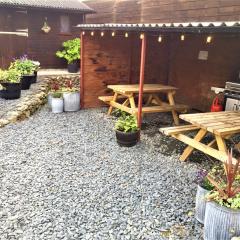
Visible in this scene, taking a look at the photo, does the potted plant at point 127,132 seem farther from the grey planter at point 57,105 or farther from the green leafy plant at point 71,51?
the green leafy plant at point 71,51

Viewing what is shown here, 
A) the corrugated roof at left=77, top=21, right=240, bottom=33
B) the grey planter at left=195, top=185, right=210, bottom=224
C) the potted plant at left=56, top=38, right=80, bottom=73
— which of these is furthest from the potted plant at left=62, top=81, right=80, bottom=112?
the grey planter at left=195, top=185, right=210, bottom=224

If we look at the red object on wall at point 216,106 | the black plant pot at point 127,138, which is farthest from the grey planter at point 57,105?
the red object on wall at point 216,106

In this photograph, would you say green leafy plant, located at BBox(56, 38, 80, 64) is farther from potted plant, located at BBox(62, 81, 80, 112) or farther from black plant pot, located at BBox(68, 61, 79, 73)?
potted plant, located at BBox(62, 81, 80, 112)

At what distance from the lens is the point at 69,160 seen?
576cm

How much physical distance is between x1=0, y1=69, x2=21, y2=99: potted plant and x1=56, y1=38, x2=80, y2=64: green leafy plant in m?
4.48

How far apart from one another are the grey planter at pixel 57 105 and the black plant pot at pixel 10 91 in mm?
1111

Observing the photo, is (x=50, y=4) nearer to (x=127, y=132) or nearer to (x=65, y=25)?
(x=65, y=25)

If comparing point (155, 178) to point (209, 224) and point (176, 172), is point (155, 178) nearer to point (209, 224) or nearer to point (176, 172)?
point (176, 172)

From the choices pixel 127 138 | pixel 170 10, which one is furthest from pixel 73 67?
pixel 127 138

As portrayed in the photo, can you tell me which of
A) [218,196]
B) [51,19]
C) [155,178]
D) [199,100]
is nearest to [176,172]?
[155,178]

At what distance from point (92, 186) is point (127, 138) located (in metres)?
1.88

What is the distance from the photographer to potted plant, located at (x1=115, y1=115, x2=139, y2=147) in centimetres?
644

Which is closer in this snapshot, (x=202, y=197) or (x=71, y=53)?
(x=202, y=197)

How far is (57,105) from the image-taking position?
29.7 feet
